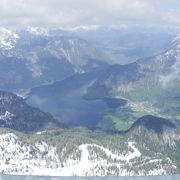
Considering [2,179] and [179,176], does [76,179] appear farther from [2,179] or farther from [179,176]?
[179,176]

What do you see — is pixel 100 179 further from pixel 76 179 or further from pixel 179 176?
pixel 179 176

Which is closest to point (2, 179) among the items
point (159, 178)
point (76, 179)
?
point (76, 179)

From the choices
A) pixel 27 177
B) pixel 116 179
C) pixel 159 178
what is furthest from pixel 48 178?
pixel 159 178

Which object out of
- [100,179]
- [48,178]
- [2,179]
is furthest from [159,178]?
[2,179]

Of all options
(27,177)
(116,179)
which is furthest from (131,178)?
(27,177)

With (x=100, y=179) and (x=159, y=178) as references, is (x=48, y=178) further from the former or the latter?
(x=159, y=178)
